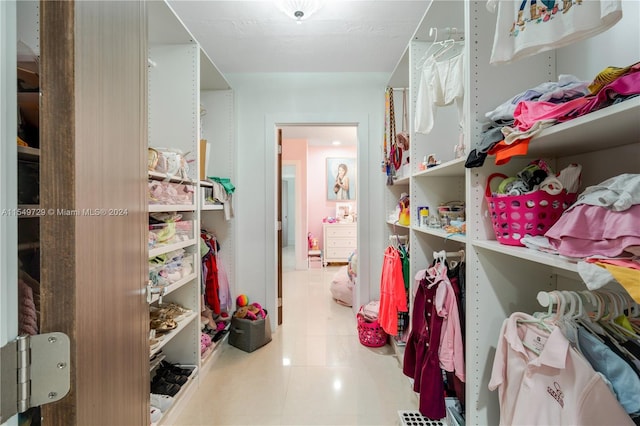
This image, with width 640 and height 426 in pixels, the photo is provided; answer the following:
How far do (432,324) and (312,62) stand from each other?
2.39 meters

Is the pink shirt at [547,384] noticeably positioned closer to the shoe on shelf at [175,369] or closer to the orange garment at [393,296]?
the orange garment at [393,296]

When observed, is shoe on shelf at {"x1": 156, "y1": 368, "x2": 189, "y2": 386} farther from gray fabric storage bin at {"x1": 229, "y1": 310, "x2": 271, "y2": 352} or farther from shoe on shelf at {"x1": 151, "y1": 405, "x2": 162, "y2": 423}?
gray fabric storage bin at {"x1": 229, "y1": 310, "x2": 271, "y2": 352}

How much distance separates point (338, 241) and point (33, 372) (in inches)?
206

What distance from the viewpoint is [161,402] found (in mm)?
1567

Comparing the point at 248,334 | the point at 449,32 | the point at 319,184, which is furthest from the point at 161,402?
the point at 319,184

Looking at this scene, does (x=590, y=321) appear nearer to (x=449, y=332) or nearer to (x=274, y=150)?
(x=449, y=332)

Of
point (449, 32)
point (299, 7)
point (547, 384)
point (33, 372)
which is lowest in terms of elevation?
point (547, 384)

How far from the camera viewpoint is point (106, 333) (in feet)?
1.66

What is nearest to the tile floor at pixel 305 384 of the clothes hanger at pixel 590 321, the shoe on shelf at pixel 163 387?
the shoe on shelf at pixel 163 387

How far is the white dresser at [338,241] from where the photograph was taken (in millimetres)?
5512

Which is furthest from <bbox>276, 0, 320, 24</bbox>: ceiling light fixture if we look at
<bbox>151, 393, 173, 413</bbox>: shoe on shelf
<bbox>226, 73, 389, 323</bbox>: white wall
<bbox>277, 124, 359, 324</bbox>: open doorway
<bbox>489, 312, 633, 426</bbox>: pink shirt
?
<bbox>277, 124, 359, 324</bbox>: open doorway

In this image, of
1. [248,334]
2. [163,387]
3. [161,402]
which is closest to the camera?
[161,402]

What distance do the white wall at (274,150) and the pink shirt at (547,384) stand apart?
186 cm

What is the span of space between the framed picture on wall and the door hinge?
5.51m
